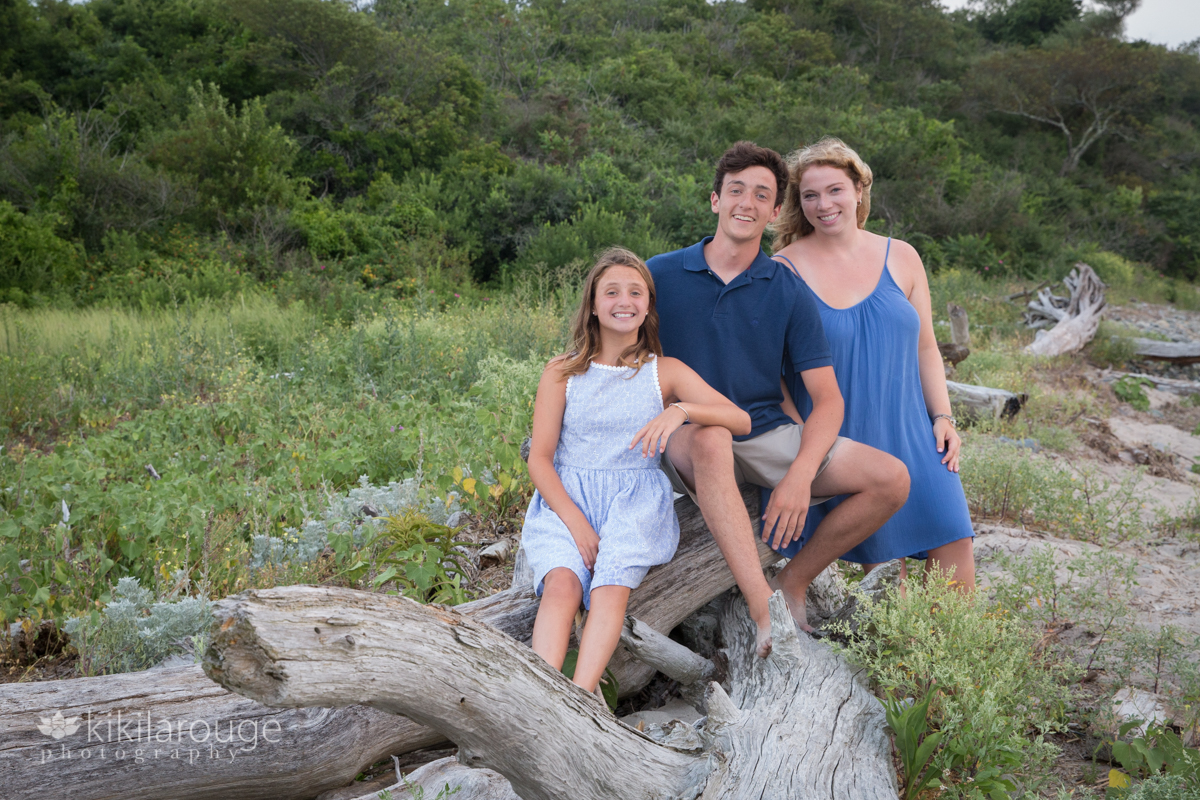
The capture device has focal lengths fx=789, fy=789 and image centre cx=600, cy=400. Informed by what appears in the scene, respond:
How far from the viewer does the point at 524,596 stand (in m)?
2.50

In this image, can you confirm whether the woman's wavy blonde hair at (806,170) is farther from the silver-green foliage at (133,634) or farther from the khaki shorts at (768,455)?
the silver-green foliage at (133,634)

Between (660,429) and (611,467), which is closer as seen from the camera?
(660,429)

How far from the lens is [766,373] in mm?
2676

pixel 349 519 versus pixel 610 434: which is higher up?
pixel 610 434

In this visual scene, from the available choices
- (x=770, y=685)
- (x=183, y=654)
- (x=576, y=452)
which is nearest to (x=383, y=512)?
(x=183, y=654)

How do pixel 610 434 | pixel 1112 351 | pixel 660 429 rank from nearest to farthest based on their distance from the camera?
pixel 660 429 → pixel 610 434 → pixel 1112 351

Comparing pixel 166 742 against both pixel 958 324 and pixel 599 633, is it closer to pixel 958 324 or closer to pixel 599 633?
pixel 599 633

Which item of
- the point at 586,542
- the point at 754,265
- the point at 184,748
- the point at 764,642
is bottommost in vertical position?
the point at 184,748

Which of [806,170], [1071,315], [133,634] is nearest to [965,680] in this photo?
[806,170]

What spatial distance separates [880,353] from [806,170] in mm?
743

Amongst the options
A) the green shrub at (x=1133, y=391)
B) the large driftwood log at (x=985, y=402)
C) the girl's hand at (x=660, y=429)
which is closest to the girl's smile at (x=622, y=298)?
the girl's hand at (x=660, y=429)

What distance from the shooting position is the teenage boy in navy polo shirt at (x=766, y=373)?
251cm

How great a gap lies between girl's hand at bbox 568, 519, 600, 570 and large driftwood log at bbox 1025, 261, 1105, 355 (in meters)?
9.76

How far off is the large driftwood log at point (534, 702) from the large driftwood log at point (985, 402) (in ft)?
17.5
